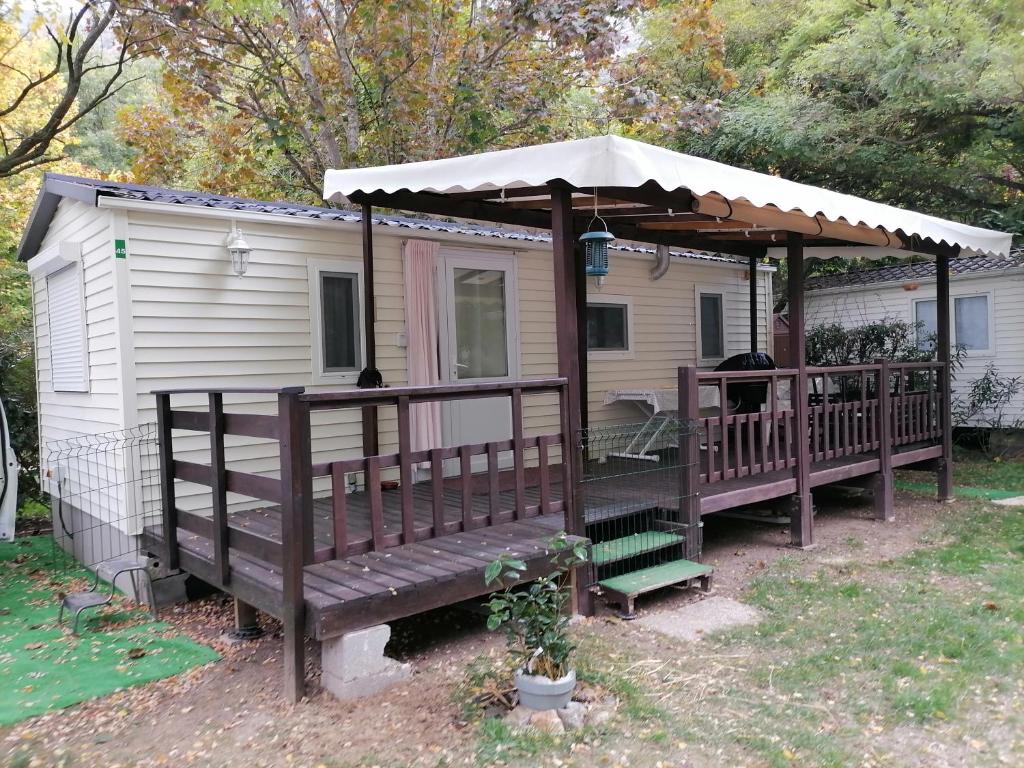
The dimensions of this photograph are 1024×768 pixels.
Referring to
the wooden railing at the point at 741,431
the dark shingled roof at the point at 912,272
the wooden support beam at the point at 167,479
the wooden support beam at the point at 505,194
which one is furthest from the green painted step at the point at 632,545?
the dark shingled roof at the point at 912,272

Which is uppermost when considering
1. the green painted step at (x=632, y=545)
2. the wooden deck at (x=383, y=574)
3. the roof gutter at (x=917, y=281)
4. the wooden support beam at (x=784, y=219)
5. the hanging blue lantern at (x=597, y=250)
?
the roof gutter at (x=917, y=281)

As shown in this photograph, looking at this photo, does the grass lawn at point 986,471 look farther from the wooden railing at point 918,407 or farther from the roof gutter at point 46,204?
the roof gutter at point 46,204

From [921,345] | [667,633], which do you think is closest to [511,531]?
[667,633]

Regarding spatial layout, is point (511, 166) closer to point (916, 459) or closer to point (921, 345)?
point (916, 459)

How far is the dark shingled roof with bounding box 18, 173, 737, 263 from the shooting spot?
15.6 feet

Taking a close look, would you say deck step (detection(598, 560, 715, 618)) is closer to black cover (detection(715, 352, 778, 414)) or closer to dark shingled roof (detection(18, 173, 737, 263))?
black cover (detection(715, 352, 778, 414))

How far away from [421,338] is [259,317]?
1211 millimetres

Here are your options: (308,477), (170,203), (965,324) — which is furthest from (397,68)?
(965,324)

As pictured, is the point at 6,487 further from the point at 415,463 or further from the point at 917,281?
the point at 917,281

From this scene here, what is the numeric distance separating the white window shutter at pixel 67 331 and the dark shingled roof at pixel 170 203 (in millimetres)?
508

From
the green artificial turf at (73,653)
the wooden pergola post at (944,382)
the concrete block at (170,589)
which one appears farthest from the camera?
the wooden pergola post at (944,382)

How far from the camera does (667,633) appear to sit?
3.99 meters

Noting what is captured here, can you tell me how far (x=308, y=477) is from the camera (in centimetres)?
319

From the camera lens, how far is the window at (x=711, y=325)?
27.9ft
